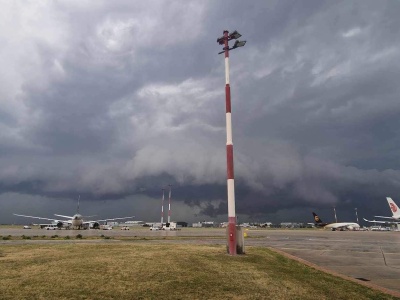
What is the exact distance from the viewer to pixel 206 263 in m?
18.6

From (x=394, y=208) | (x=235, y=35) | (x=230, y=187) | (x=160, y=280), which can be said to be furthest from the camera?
(x=394, y=208)

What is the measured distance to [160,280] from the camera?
534 inches

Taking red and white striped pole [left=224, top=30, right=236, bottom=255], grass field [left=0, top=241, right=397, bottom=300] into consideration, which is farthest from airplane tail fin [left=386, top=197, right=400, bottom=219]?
grass field [left=0, top=241, right=397, bottom=300]

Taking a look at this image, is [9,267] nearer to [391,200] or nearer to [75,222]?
[75,222]

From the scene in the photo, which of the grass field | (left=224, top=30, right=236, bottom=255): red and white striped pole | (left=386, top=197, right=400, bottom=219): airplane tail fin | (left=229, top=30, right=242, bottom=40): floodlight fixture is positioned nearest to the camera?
the grass field

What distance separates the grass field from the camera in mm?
11578

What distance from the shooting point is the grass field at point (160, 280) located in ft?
38.0

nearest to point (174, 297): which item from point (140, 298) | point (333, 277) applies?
point (140, 298)

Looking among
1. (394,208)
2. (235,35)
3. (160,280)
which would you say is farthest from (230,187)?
(394,208)

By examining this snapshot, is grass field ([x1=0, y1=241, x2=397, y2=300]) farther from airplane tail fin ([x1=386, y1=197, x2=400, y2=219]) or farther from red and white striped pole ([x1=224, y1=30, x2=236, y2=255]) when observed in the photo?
airplane tail fin ([x1=386, y1=197, x2=400, y2=219])

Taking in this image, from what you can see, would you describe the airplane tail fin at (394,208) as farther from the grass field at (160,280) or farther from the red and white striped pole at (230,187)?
the grass field at (160,280)

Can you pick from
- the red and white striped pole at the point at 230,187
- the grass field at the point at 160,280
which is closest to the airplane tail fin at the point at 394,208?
the red and white striped pole at the point at 230,187

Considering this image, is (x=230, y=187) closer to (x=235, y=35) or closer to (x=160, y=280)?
(x=160, y=280)

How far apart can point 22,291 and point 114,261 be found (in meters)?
6.97
